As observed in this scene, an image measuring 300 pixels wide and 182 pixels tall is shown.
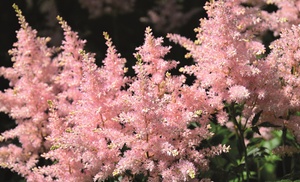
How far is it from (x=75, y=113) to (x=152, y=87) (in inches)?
23.8

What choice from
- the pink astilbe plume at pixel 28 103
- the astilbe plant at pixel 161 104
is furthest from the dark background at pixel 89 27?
the astilbe plant at pixel 161 104

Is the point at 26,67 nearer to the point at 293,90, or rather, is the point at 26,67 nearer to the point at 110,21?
the point at 293,90

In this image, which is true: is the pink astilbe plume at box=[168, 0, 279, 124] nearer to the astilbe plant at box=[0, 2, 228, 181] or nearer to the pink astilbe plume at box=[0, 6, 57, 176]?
the astilbe plant at box=[0, 2, 228, 181]

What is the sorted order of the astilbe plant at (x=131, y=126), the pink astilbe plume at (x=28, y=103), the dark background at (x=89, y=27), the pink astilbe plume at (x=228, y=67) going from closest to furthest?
the astilbe plant at (x=131, y=126) → the pink astilbe plume at (x=228, y=67) → the pink astilbe plume at (x=28, y=103) → the dark background at (x=89, y=27)

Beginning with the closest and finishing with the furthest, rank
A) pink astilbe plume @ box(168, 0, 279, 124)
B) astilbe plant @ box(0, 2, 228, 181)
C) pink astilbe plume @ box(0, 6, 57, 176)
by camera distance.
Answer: astilbe plant @ box(0, 2, 228, 181), pink astilbe plume @ box(168, 0, 279, 124), pink astilbe plume @ box(0, 6, 57, 176)

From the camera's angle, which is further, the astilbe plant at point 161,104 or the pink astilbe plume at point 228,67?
the pink astilbe plume at point 228,67

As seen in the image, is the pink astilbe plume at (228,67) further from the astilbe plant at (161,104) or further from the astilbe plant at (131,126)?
the astilbe plant at (131,126)

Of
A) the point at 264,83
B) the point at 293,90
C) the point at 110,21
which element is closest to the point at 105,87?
the point at 264,83

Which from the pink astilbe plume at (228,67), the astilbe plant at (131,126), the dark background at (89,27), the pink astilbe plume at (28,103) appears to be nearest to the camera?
the astilbe plant at (131,126)

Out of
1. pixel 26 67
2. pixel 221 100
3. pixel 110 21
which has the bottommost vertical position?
pixel 221 100

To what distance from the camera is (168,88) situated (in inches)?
150

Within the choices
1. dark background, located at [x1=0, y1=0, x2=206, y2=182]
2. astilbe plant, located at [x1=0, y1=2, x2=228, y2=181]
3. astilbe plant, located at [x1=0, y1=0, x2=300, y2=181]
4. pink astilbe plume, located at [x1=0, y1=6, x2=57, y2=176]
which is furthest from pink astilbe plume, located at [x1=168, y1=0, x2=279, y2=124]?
dark background, located at [x1=0, y1=0, x2=206, y2=182]

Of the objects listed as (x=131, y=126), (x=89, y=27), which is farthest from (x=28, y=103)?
(x=89, y=27)

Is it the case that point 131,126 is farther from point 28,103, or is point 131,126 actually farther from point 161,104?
point 28,103
